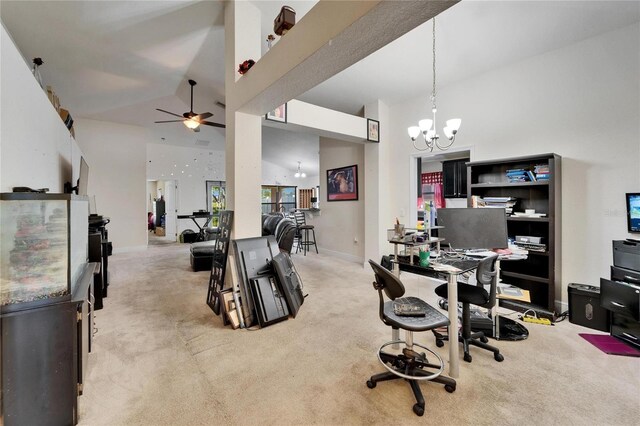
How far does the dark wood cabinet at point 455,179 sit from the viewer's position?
5445 mm

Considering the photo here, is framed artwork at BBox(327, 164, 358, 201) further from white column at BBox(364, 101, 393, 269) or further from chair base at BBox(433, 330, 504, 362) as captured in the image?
chair base at BBox(433, 330, 504, 362)

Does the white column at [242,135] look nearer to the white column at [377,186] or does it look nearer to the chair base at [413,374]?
the chair base at [413,374]

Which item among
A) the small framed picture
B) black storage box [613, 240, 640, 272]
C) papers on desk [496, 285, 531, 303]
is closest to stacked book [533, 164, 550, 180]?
black storage box [613, 240, 640, 272]

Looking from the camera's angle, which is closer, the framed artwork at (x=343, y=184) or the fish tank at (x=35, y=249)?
the fish tank at (x=35, y=249)

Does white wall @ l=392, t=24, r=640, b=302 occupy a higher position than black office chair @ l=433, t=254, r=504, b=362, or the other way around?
white wall @ l=392, t=24, r=640, b=302

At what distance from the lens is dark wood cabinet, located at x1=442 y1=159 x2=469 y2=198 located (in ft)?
17.9

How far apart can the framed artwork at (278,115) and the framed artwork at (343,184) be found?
2404 mm

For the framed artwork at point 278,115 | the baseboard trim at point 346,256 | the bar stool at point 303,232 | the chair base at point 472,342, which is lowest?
the chair base at point 472,342

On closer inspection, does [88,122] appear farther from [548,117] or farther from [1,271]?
[548,117]

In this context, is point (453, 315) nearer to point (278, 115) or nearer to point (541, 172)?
point (541, 172)

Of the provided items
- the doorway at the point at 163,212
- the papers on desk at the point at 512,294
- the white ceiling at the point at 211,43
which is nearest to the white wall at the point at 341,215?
the white ceiling at the point at 211,43

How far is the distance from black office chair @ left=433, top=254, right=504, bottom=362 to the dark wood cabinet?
363cm

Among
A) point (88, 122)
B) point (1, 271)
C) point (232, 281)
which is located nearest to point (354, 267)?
point (232, 281)

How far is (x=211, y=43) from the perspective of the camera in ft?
12.9
